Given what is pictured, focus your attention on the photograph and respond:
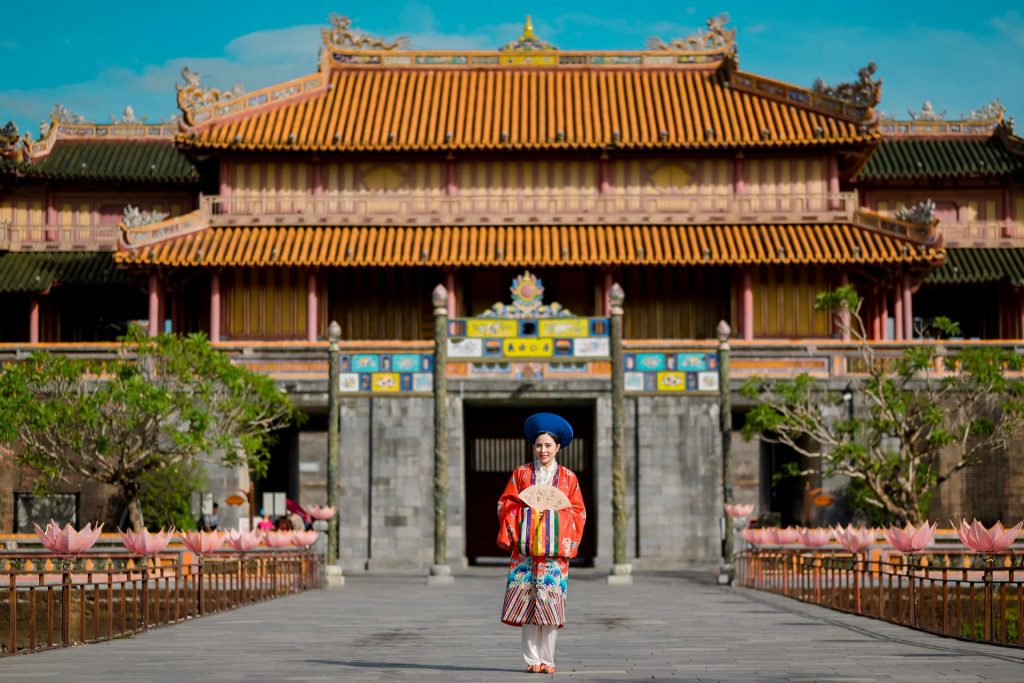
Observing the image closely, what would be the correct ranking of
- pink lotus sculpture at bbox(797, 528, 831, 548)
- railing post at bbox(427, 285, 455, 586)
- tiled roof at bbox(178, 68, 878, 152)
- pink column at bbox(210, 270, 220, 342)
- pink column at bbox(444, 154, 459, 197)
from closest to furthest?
pink lotus sculpture at bbox(797, 528, 831, 548), railing post at bbox(427, 285, 455, 586), pink column at bbox(210, 270, 220, 342), tiled roof at bbox(178, 68, 878, 152), pink column at bbox(444, 154, 459, 197)

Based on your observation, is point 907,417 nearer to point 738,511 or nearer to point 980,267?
point 738,511

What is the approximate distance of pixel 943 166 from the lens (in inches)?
1890

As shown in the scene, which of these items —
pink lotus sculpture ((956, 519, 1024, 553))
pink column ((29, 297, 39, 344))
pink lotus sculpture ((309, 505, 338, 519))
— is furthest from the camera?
pink column ((29, 297, 39, 344))

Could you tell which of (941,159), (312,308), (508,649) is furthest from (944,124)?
(508,649)

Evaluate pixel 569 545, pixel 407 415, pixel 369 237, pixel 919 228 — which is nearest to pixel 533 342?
pixel 407 415

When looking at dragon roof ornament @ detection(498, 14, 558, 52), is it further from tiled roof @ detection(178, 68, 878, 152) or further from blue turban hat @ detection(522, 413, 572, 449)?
blue turban hat @ detection(522, 413, 572, 449)

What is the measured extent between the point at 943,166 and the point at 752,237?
8774 mm

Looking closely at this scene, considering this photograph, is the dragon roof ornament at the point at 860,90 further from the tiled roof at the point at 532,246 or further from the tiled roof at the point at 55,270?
the tiled roof at the point at 55,270

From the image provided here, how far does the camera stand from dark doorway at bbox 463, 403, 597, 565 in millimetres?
38656

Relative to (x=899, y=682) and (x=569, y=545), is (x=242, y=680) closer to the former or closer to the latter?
(x=569, y=545)

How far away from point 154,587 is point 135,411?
8.06m

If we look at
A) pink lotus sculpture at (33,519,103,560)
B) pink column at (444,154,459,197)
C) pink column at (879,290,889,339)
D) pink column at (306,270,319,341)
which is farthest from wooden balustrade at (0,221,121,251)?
pink lotus sculpture at (33,519,103,560)

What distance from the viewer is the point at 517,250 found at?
42188 mm

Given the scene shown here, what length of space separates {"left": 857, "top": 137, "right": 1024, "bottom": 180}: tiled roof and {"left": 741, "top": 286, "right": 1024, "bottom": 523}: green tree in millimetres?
11991
